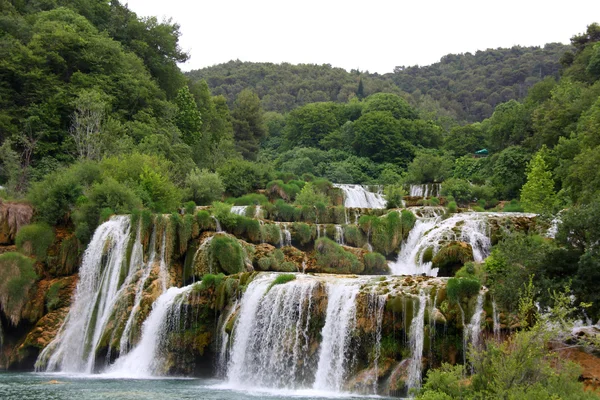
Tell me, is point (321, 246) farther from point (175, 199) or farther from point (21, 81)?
point (21, 81)

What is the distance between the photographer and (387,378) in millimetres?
20906

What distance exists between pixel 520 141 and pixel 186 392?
45287 mm

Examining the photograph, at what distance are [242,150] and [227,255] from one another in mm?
49185

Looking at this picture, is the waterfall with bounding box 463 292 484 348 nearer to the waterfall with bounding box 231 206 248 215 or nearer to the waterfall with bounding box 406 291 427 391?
the waterfall with bounding box 406 291 427 391

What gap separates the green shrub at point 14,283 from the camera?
29.2 metres

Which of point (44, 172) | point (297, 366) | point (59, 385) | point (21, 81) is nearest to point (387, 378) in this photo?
point (297, 366)

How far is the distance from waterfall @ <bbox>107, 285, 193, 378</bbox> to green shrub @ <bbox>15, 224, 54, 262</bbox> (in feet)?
26.3

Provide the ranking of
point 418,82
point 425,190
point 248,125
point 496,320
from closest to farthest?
point 496,320 → point 425,190 → point 248,125 → point 418,82

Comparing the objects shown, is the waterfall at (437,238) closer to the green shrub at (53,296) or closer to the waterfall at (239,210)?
the waterfall at (239,210)

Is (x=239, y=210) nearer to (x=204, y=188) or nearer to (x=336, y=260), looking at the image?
(x=204, y=188)

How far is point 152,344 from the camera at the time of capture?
26.6 metres

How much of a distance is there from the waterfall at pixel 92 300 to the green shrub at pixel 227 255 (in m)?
3.89

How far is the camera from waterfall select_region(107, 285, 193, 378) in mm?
26125

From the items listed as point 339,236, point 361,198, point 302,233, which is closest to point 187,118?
point 361,198
